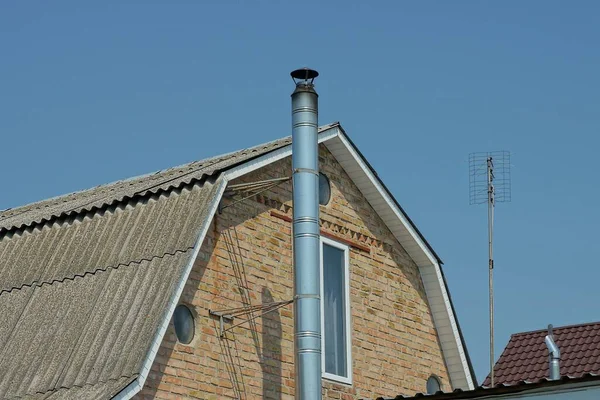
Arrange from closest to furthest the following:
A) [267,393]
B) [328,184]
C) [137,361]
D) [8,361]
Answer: [137,361]
[8,361]
[267,393]
[328,184]

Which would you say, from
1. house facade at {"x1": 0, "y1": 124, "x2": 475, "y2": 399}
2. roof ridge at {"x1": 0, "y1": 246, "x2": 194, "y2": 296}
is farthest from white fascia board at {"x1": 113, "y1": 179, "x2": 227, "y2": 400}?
roof ridge at {"x1": 0, "y1": 246, "x2": 194, "y2": 296}

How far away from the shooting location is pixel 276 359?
18.2 m

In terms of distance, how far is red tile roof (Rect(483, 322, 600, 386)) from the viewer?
25156 mm

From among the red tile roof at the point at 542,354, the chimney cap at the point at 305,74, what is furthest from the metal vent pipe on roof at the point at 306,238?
the red tile roof at the point at 542,354

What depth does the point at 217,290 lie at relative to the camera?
57.5 feet

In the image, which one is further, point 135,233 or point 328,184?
point 328,184

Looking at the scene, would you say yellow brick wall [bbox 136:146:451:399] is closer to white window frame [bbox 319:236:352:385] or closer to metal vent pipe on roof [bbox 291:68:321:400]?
white window frame [bbox 319:236:352:385]

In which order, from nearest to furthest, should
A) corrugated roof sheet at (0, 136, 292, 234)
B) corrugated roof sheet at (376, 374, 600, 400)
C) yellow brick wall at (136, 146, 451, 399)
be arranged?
corrugated roof sheet at (376, 374, 600, 400) < yellow brick wall at (136, 146, 451, 399) < corrugated roof sheet at (0, 136, 292, 234)

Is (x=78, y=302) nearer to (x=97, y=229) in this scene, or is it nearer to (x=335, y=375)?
(x=97, y=229)

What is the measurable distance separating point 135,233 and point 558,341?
36.0 feet

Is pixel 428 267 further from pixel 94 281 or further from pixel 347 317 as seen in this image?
pixel 94 281

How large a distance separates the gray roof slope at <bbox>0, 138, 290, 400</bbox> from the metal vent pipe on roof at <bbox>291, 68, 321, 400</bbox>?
2.57 ft

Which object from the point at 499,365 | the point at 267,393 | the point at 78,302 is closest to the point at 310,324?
the point at 267,393

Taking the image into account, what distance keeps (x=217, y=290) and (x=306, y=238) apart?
1.29 meters
